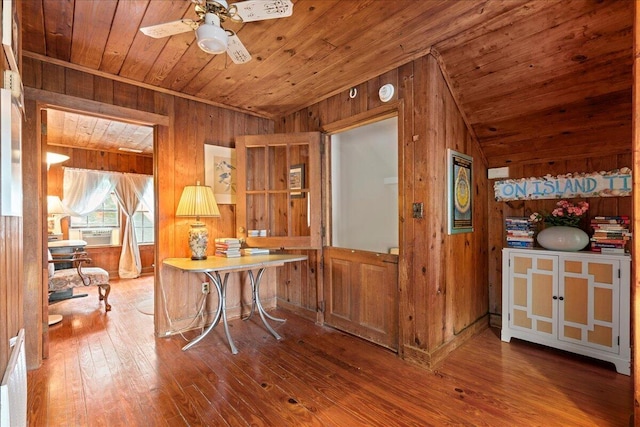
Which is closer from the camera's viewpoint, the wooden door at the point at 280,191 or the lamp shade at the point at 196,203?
the lamp shade at the point at 196,203

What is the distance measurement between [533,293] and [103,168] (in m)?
6.50

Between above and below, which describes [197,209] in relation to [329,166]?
below

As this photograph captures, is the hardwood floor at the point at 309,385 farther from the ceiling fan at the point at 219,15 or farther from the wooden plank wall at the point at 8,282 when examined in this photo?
the ceiling fan at the point at 219,15

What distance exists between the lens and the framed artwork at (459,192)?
2.47 metres

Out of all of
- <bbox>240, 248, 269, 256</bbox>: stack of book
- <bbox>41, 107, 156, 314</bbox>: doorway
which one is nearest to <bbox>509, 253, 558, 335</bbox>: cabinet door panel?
<bbox>240, 248, 269, 256</bbox>: stack of book

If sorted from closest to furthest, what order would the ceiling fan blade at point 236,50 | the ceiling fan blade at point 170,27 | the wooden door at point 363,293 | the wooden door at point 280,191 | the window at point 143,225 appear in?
the ceiling fan blade at point 170,27, the ceiling fan blade at point 236,50, the wooden door at point 363,293, the wooden door at point 280,191, the window at point 143,225

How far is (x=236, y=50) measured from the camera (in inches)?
72.2

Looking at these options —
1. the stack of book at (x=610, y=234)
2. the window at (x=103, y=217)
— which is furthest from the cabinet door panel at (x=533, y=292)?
the window at (x=103, y=217)

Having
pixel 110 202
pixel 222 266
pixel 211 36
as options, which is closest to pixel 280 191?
pixel 222 266

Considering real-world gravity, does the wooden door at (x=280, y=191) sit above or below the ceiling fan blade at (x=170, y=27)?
below

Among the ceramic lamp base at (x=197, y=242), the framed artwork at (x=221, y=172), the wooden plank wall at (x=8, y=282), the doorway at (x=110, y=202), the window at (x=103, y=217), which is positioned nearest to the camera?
the wooden plank wall at (x=8, y=282)

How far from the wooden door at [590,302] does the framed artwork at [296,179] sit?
7.73 ft

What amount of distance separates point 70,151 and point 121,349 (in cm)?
421

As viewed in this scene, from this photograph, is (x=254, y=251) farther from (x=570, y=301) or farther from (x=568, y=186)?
(x=568, y=186)
